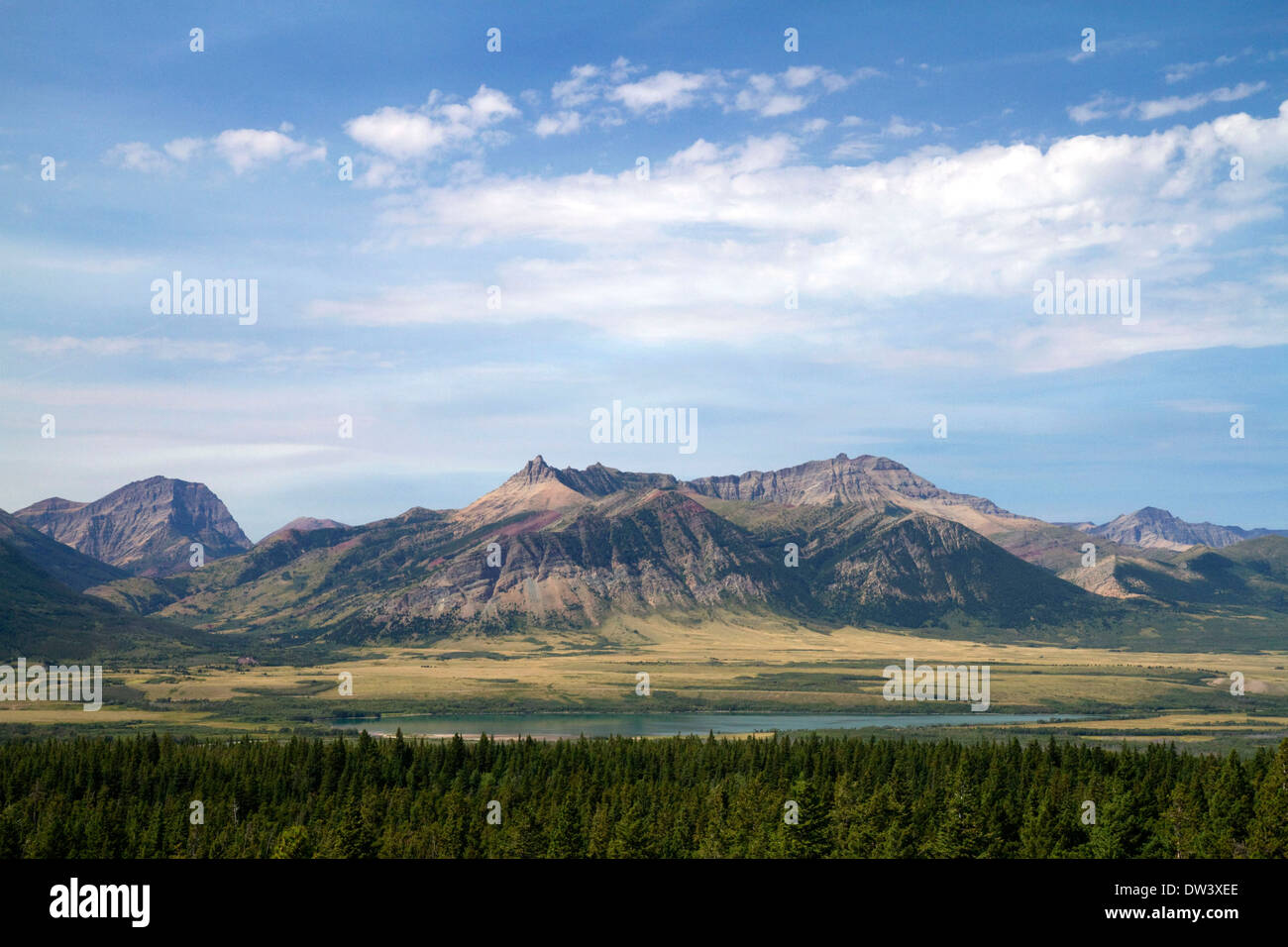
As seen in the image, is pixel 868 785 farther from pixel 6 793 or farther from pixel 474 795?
pixel 6 793

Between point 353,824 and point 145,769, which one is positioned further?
point 145,769
